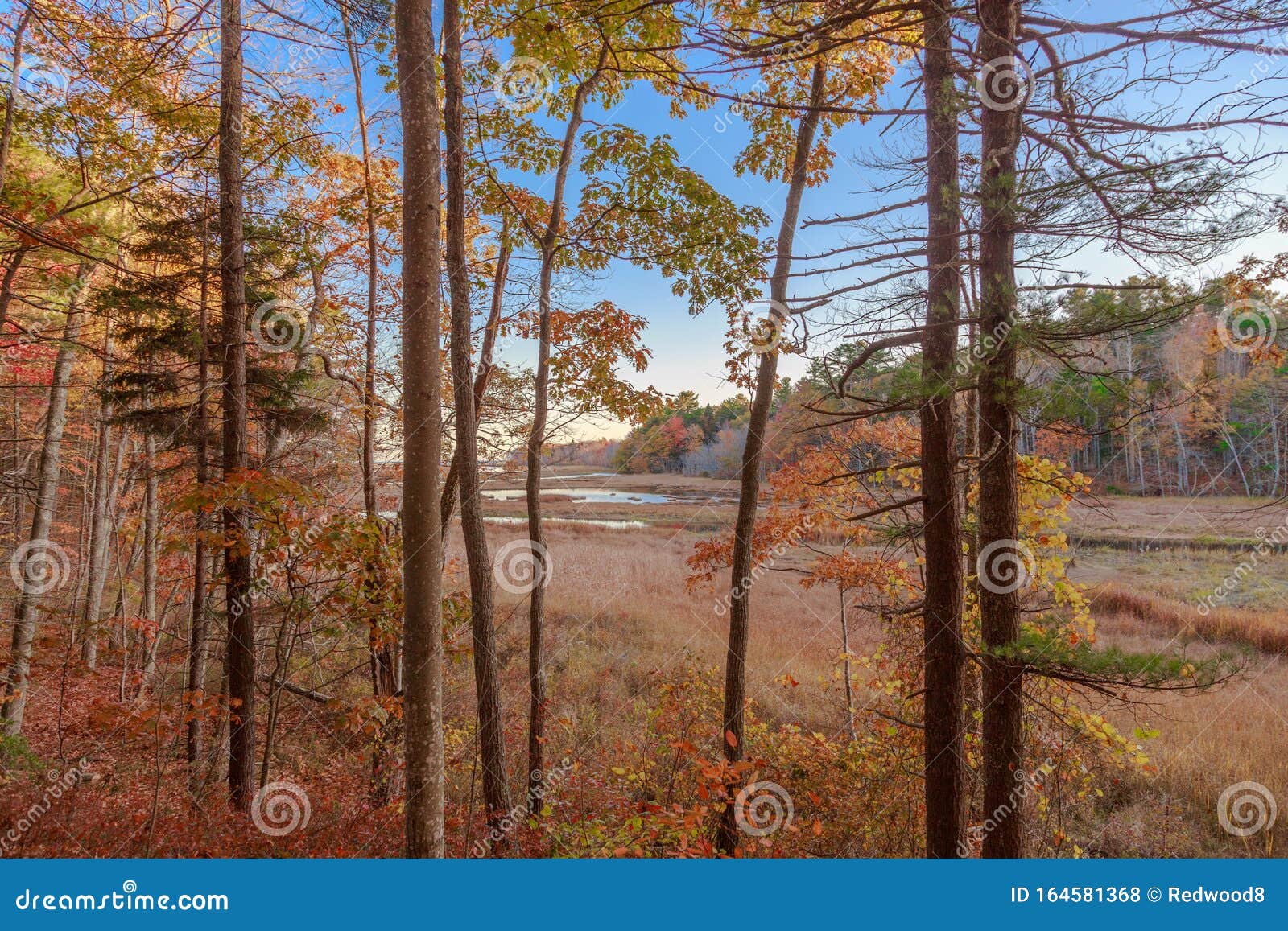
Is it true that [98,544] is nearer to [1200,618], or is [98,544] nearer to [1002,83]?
[1002,83]

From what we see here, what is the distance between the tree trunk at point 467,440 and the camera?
4.66 meters

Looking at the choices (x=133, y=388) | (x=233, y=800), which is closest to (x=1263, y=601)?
(x=233, y=800)

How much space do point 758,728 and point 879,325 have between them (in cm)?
557

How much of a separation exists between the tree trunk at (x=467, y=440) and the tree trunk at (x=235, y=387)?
87.3 inches

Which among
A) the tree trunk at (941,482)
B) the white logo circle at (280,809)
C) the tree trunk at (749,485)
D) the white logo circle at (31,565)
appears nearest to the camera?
the tree trunk at (941,482)

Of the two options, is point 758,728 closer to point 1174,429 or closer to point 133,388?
point 133,388

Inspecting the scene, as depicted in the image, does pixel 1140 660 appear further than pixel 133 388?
No

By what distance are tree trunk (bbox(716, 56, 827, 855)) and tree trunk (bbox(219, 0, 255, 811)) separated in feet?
15.6

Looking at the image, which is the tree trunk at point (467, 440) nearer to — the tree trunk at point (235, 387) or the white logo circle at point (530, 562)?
the white logo circle at point (530, 562)

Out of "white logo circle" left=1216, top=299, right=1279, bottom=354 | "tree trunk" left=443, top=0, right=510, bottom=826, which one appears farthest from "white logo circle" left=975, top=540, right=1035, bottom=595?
"tree trunk" left=443, top=0, right=510, bottom=826

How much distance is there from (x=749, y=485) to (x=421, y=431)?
368cm

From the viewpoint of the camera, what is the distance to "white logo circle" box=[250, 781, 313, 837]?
16.8ft

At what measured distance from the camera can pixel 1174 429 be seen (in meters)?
14.8

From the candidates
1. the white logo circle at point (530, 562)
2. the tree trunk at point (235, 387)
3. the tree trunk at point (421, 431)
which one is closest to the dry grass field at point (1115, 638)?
the white logo circle at point (530, 562)
